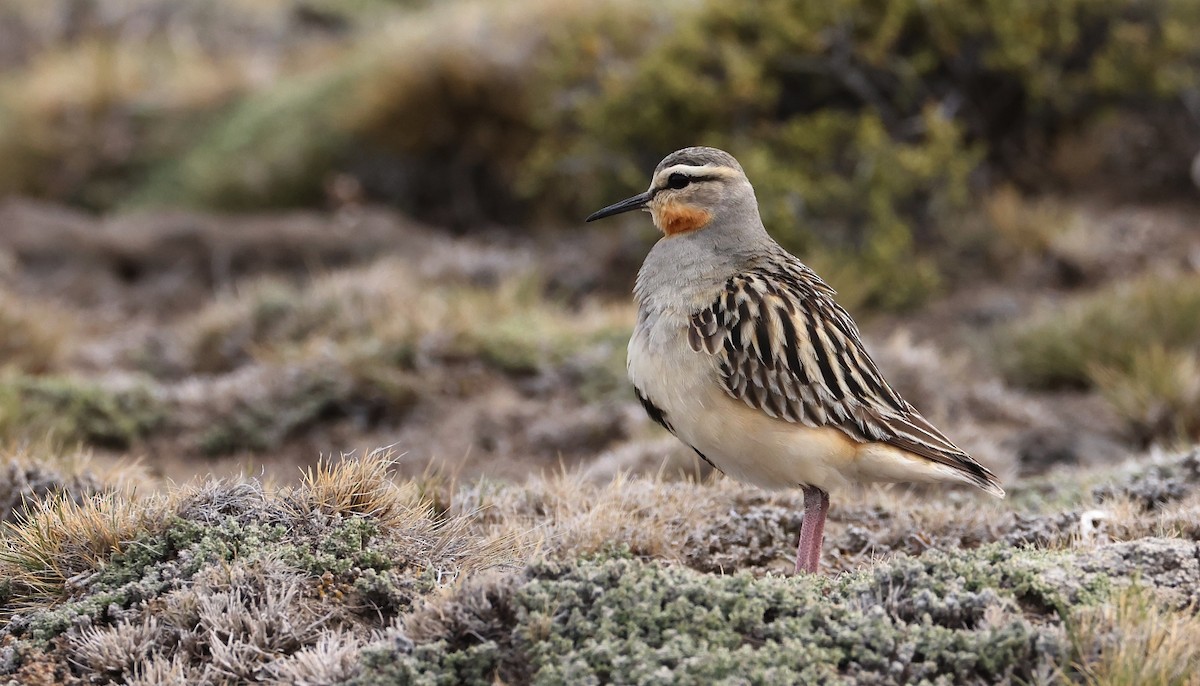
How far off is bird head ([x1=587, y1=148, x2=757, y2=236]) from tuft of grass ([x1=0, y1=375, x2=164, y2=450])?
4617mm

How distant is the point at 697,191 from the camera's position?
522 cm

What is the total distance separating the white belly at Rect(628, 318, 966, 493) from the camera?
4691 mm

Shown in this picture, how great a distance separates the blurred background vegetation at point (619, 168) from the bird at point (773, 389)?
4.24m

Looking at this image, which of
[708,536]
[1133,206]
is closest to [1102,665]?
[708,536]

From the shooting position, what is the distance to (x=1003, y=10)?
39.7 feet

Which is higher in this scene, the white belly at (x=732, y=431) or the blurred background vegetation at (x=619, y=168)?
the blurred background vegetation at (x=619, y=168)

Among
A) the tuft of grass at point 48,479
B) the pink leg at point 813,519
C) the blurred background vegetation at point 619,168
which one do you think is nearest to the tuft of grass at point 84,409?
the blurred background vegetation at point 619,168

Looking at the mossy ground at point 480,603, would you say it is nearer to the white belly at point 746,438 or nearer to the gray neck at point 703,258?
the white belly at point 746,438

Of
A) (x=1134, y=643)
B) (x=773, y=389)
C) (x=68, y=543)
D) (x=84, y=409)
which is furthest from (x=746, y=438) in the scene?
(x=84, y=409)

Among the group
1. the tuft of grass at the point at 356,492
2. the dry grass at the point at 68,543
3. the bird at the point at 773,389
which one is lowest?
the dry grass at the point at 68,543

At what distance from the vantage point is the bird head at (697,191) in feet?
17.1

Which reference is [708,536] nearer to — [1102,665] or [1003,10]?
[1102,665]

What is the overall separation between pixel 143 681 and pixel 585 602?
1.29 meters

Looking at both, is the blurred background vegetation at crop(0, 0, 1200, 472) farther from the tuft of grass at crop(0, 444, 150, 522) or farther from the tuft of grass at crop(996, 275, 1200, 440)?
the tuft of grass at crop(0, 444, 150, 522)
